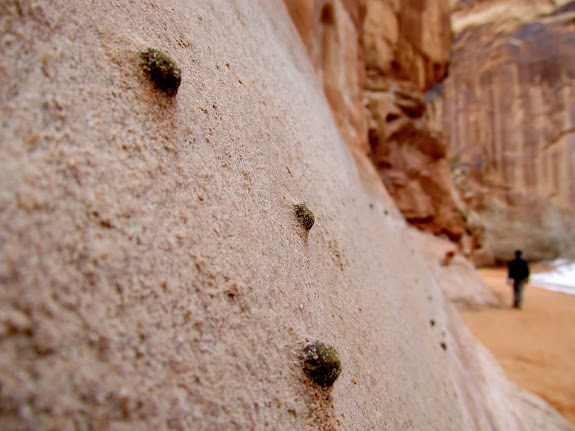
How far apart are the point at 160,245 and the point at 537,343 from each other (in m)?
5.23

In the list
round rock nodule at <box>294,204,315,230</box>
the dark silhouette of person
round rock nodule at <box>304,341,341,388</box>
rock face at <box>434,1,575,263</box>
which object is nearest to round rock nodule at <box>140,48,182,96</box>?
round rock nodule at <box>294,204,315,230</box>

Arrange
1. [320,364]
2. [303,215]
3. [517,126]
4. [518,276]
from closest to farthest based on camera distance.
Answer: [320,364]
[303,215]
[518,276]
[517,126]

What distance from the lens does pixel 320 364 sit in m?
0.71

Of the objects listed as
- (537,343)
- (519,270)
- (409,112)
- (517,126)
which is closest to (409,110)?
(409,112)

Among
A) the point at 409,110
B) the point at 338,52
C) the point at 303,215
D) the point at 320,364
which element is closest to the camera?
the point at 320,364

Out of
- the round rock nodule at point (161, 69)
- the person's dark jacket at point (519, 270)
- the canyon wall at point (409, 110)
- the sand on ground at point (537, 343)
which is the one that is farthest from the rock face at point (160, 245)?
the person's dark jacket at point (519, 270)

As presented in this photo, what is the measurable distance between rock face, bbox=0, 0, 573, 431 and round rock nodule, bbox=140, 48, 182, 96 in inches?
0.6

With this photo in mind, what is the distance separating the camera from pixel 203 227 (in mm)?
651

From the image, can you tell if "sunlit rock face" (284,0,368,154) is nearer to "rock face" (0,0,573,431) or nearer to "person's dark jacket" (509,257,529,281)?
"rock face" (0,0,573,431)

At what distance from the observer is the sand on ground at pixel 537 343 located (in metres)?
3.07

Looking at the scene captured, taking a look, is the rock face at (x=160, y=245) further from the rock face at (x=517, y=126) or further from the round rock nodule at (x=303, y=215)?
the rock face at (x=517, y=126)

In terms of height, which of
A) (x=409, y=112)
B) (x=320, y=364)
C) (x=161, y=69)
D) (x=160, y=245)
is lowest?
(x=320, y=364)

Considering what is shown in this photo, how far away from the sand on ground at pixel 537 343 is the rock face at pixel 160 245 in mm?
2880

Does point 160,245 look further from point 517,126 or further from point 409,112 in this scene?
point 517,126
